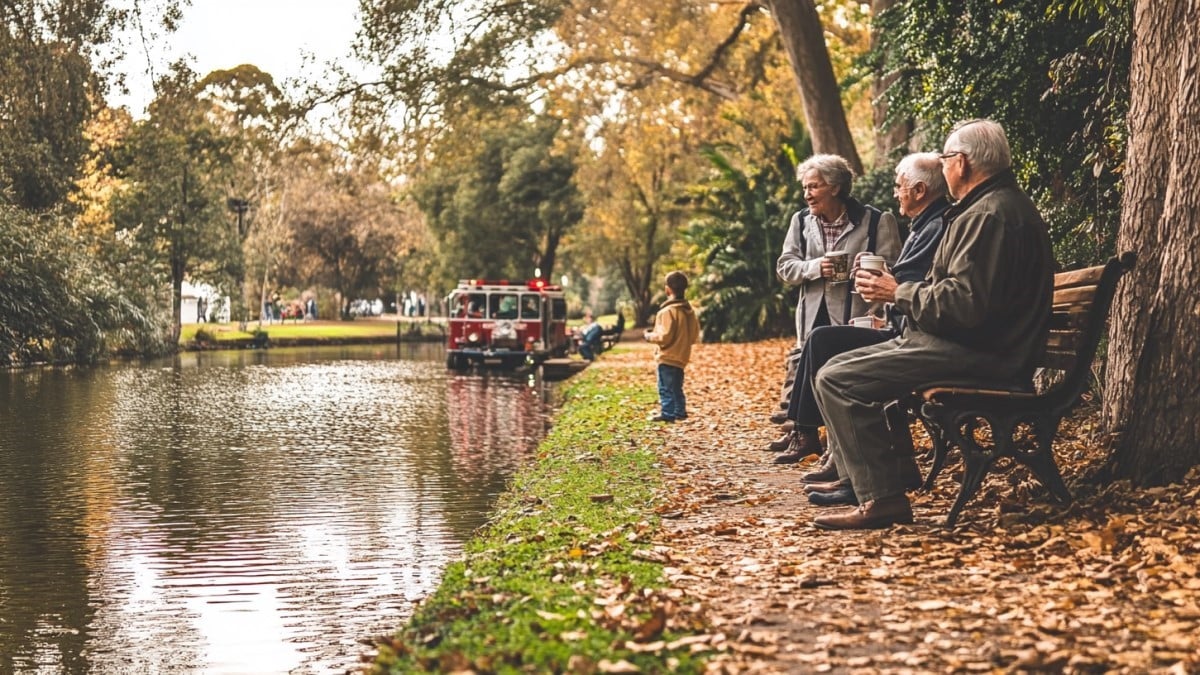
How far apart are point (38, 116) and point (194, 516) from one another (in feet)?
77.3

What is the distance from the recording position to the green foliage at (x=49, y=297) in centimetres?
3198

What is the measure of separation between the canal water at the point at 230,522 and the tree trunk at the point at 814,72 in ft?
21.0

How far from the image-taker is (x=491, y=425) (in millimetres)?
17469

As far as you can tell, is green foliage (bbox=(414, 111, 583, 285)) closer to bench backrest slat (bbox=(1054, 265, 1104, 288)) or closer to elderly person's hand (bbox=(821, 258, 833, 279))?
elderly person's hand (bbox=(821, 258, 833, 279))

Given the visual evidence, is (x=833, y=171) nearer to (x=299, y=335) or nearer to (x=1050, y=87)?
(x=1050, y=87)

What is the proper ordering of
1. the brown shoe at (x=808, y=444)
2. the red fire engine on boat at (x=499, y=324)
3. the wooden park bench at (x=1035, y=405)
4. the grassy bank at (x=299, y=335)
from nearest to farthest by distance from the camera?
the wooden park bench at (x=1035, y=405) → the brown shoe at (x=808, y=444) → the red fire engine on boat at (x=499, y=324) → the grassy bank at (x=299, y=335)

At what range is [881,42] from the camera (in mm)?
18516

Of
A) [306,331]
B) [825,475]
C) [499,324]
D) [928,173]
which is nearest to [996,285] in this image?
[928,173]

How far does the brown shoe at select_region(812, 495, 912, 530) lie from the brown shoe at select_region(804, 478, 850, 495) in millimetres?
785

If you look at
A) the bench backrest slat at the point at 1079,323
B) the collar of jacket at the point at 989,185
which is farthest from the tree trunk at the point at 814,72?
the collar of jacket at the point at 989,185

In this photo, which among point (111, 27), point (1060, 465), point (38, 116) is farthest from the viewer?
point (38, 116)

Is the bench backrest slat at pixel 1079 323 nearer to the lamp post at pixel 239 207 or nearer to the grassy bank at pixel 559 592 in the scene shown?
the grassy bank at pixel 559 592

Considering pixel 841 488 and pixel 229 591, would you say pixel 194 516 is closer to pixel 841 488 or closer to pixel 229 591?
pixel 229 591

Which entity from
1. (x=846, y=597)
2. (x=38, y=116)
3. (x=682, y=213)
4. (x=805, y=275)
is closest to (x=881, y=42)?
(x=805, y=275)
